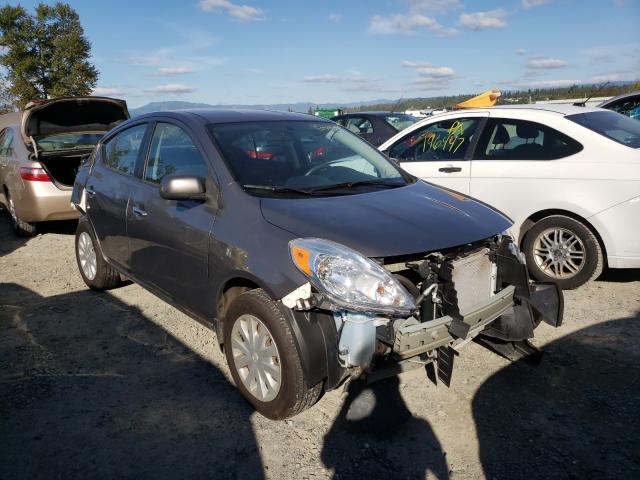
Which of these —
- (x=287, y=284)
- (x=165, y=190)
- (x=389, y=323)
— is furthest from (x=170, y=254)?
(x=389, y=323)

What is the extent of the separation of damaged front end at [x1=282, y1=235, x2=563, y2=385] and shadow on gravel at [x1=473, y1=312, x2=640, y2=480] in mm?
357

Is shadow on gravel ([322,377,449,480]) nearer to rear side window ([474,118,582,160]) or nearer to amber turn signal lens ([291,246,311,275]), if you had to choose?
amber turn signal lens ([291,246,311,275])

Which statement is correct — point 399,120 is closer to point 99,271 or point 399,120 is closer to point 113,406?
point 99,271

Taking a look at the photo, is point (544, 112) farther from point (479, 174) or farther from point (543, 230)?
point (543, 230)

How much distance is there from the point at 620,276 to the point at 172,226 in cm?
429

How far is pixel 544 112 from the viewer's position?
16.1 ft

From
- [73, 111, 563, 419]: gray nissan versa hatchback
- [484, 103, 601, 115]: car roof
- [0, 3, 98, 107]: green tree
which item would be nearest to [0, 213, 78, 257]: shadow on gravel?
[73, 111, 563, 419]: gray nissan versa hatchback

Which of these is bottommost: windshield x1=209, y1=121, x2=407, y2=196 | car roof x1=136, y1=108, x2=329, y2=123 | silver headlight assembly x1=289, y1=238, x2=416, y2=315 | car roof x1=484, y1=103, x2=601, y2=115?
silver headlight assembly x1=289, y1=238, x2=416, y2=315

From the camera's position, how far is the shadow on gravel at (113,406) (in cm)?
250

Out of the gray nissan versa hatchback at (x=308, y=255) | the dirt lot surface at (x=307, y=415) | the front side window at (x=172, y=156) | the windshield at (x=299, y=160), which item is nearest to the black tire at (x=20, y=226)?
the dirt lot surface at (x=307, y=415)

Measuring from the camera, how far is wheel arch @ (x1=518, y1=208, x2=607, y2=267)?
4395 millimetres

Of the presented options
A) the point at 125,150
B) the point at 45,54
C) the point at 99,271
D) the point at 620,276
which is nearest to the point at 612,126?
the point at 620,276

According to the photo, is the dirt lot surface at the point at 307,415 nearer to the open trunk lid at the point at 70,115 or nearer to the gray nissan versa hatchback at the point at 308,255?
the gray nissan versa hatchback at the point at 308,255

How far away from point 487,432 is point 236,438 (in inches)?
53.4
